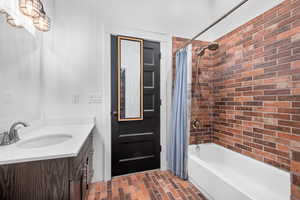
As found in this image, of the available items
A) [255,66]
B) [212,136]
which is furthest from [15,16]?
[212,136]

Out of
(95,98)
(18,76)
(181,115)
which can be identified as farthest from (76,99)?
(181,115)

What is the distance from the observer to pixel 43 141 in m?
1.23

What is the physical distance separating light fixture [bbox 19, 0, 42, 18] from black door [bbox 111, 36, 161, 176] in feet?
2.73

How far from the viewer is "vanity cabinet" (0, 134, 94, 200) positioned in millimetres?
775

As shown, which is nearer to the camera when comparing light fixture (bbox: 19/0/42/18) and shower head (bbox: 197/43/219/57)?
light fixture (bbox: 19/0/42/18)

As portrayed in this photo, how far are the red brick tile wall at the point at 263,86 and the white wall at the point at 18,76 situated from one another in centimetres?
230

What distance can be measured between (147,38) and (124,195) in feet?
6.94

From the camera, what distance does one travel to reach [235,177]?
1754 mm

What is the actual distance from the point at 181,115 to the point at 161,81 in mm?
610

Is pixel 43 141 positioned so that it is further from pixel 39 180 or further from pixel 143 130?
pixel 143 130

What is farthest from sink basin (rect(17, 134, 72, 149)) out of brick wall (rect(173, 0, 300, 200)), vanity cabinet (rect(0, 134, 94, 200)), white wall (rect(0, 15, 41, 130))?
brick wall (rect(173, 0, 300, 200))

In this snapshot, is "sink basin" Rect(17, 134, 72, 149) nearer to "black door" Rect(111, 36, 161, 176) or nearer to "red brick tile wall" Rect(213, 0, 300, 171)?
"black door" Rect(111, 36, 161, 176)

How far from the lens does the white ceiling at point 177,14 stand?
1844mm

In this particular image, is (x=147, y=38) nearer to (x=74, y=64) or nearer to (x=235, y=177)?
(x=74, y=64)
